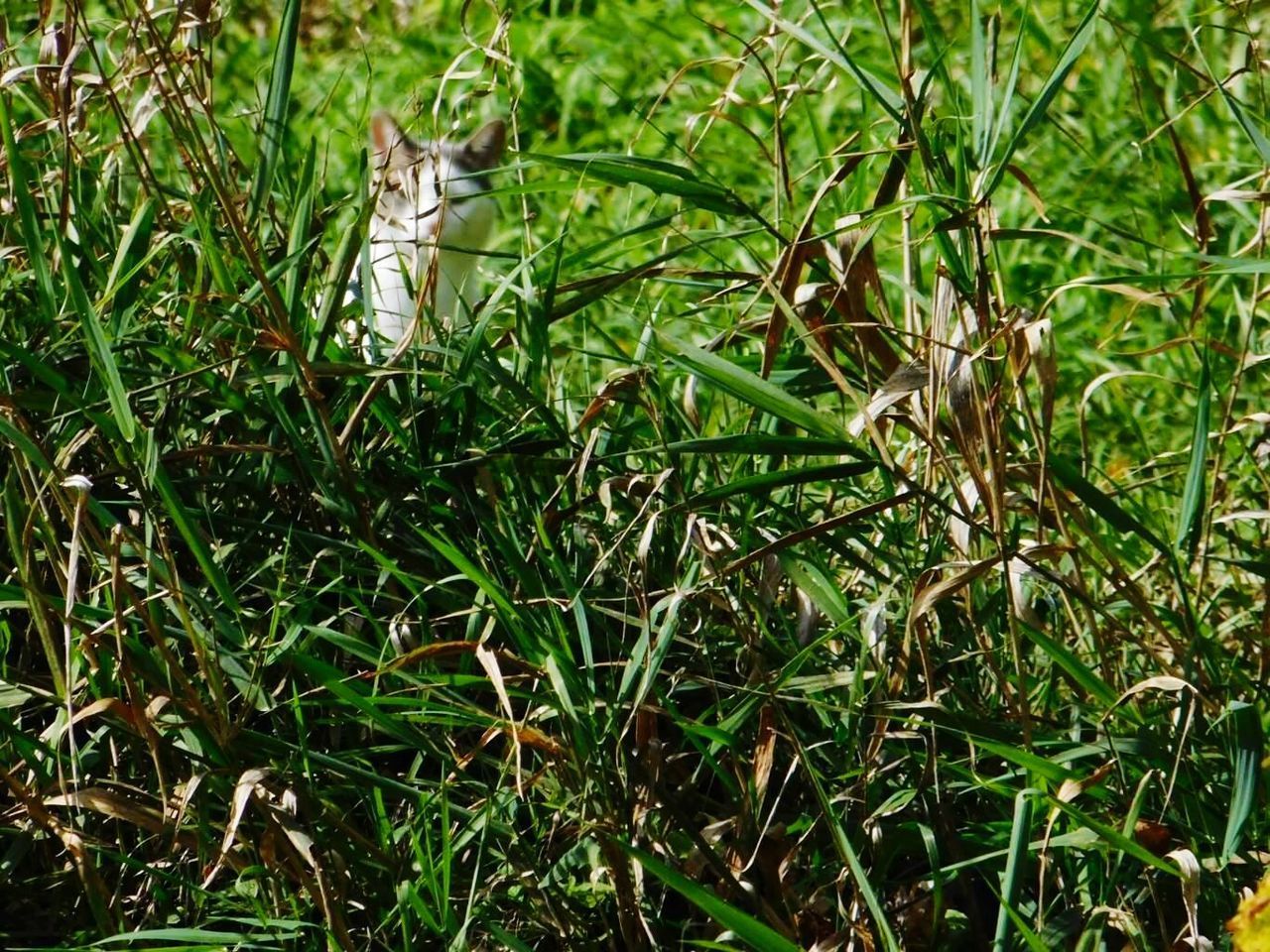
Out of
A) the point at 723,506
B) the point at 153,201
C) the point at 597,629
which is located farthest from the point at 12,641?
the point at 723,506

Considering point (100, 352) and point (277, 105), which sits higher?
point (277, 105)

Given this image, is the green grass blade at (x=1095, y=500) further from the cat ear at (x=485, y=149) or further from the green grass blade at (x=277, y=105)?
the cat ear at (x=485, y=149)

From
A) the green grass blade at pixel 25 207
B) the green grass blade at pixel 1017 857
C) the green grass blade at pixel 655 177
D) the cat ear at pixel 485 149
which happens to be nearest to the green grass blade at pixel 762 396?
the green grass blade at pixel 655 177

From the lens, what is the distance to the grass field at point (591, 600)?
1444 millimetres

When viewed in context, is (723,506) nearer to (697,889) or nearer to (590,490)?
(590,490)

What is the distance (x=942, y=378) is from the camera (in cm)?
139

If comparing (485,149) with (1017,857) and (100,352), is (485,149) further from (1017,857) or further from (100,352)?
(1017,857)

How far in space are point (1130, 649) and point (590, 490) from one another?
2.39 ft

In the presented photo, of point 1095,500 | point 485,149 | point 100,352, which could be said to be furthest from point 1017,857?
point 485,149

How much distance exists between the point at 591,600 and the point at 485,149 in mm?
3425

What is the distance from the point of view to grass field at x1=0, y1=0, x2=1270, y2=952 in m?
1.44

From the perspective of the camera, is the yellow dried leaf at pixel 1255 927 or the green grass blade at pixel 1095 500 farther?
the green grass blade at pixel 1095 500

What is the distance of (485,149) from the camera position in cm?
484

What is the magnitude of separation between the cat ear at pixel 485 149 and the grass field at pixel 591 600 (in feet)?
9.64
